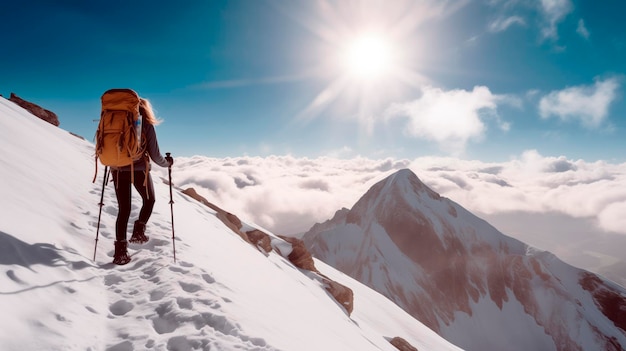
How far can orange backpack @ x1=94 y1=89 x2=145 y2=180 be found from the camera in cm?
603

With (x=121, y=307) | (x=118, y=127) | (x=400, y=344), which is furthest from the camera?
(x=400, y=344)

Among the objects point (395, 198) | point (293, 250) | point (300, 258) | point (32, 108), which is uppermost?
point (395, 198)

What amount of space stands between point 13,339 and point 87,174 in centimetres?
1064

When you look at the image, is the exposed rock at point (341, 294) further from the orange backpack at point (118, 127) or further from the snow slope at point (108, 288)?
the orange backpack at point (118, 127)

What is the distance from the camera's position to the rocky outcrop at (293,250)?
19.0 meters

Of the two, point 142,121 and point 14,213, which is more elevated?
point 142,121

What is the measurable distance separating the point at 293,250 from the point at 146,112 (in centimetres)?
1874

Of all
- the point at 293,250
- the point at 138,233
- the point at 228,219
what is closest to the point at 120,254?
the point at 138,233

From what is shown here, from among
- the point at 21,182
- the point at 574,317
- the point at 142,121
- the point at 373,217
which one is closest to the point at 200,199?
the point at 21,182

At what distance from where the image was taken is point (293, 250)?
23.7 metres

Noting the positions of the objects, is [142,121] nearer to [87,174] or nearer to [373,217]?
[87,174]

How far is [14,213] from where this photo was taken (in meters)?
5.93

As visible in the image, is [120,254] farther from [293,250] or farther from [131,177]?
[293,250]

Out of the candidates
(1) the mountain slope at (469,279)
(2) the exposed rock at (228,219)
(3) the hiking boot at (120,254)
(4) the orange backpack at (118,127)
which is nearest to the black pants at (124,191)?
(3) the hiking boot at (120,254)
